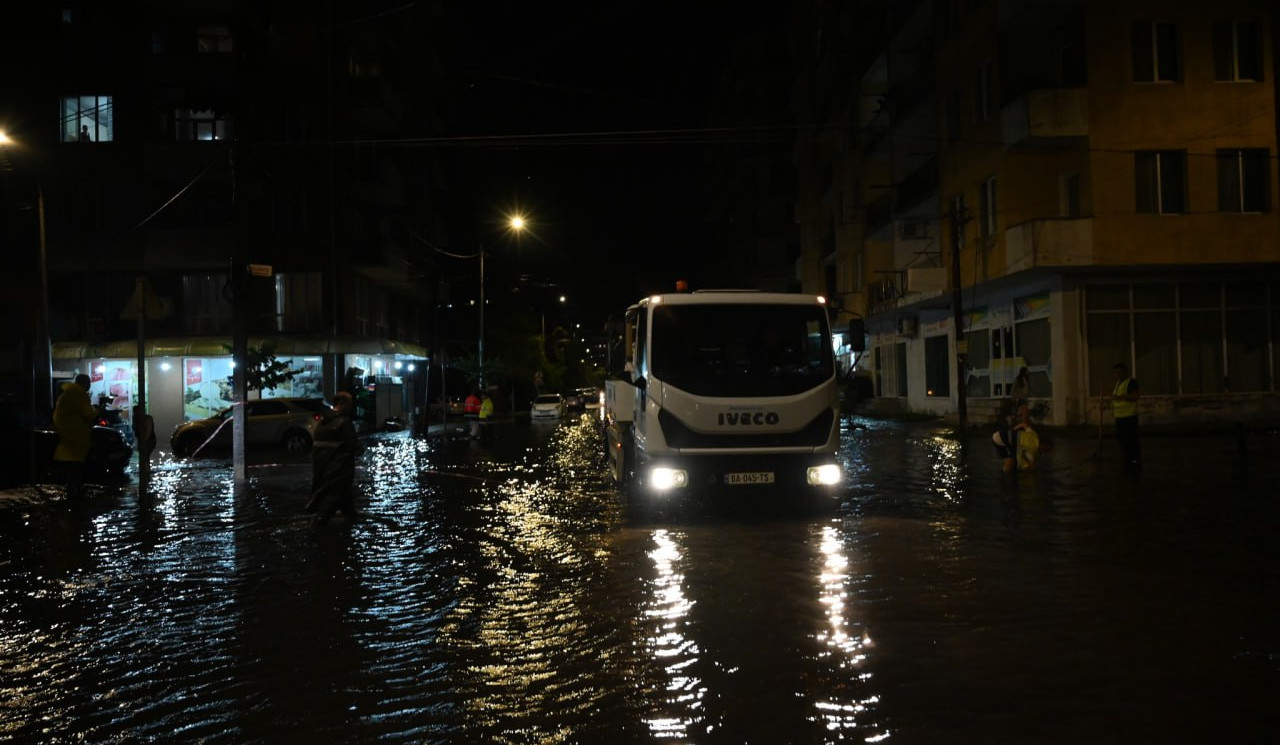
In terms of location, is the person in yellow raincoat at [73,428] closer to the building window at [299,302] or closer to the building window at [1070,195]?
the building window at [1070,195]

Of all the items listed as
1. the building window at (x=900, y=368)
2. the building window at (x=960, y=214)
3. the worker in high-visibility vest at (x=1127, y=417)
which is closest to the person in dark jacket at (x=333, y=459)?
the worker in high-visibility vest at (x=1127, y=417)

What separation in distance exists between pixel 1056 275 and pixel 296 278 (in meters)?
28.9

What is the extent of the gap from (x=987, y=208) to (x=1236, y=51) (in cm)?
753

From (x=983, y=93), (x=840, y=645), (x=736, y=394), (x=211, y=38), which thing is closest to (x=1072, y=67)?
(x=983, y=93)

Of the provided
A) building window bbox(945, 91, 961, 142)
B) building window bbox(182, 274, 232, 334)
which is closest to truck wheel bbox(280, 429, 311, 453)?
building window bbox(182, 274, 232, 334)

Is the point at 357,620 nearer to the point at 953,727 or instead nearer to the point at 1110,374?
the point at 953,727

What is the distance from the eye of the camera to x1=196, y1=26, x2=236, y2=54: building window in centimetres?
4234

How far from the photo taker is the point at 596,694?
19.3 ft

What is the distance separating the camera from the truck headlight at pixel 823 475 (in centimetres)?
1270

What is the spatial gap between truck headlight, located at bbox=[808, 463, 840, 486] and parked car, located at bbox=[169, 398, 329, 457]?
19330mm

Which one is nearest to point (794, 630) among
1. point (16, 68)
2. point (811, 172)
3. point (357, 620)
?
point (357, 620)

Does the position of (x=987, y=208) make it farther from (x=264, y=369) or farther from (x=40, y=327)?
(x=40, y=327)

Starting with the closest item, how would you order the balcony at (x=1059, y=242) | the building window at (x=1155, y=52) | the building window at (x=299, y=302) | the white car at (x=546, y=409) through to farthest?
1. the balcony at (x=1059, y=242)
2. the building window at (x=1155, y=52)
3. the building window at (x=299, y=302)
4. the white car at (x=546, y=409)

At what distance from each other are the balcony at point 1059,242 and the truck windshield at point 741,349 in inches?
655
